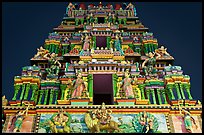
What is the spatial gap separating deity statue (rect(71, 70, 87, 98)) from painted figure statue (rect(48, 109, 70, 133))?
140cm

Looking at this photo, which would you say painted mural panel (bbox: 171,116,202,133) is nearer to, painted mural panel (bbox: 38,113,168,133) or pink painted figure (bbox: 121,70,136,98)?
painted mural panel (bbox: 38,113,168,133)

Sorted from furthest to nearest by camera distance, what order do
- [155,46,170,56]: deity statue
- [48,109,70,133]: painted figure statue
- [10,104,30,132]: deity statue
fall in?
[155,46,170,56]: deity statue < [10,104,30,132]: deity statue < [48,109,70,133]: painted figure statue

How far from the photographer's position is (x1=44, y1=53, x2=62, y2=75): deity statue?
75.8 feet

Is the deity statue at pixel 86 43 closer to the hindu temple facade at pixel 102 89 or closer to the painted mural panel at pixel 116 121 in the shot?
the hindu temple facade at pixel 102 89

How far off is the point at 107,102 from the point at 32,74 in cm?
349

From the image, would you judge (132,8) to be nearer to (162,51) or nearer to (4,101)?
(162,51)

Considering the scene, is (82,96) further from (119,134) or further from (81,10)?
(81,10)

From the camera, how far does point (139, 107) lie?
1988cm

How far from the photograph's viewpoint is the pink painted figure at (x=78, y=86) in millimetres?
20594

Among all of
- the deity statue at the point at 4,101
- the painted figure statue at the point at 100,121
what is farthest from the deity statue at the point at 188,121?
the deity statue at the point at 4,101

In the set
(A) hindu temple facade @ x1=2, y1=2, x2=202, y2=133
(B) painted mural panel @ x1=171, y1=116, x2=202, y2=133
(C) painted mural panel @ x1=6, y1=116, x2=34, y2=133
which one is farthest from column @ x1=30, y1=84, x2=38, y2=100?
(B) painted mural panel @ x1=171, y1=116, x2=202, y2=133

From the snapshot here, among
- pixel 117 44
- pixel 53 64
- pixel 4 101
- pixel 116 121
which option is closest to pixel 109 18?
pixel 117 44

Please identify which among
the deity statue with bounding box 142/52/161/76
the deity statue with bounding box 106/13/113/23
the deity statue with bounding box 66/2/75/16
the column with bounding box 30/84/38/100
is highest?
the deity statue with bounding box 66/2/75/16

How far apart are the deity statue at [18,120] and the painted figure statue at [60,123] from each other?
1149mm
